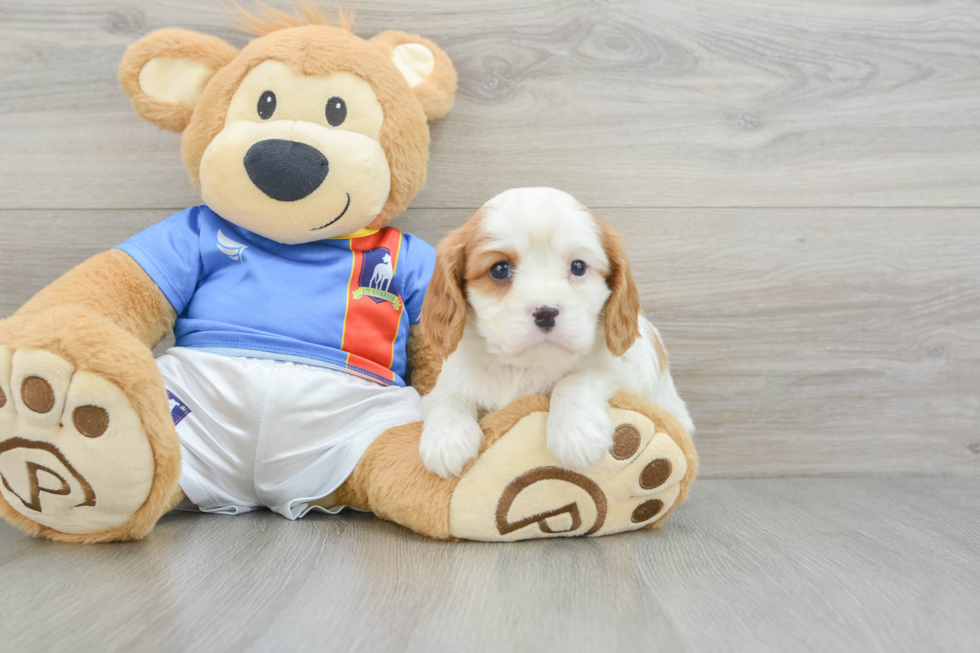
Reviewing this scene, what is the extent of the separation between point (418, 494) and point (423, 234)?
2.46 ft

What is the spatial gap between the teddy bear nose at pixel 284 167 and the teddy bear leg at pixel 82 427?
377 millimetres

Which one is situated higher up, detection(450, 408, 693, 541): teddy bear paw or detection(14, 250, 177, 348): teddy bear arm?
detection(14, 250, 177, 348): teddy bear arm

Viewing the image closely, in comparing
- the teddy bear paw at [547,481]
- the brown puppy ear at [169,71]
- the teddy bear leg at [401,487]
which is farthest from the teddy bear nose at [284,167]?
the teddy bear paw at [547,481]

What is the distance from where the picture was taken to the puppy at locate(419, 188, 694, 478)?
1067 millimetres

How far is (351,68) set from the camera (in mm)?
1387

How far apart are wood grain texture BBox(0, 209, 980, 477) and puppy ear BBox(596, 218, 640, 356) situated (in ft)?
1.80

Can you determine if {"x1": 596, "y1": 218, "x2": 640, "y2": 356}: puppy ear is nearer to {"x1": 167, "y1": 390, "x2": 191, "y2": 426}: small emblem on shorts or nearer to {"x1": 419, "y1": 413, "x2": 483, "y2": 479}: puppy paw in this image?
{"x1": 419, "y1": 413, "x2": 483, "y2": 479}: puppy paw

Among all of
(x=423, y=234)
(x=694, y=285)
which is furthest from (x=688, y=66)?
(x=423, y=234)

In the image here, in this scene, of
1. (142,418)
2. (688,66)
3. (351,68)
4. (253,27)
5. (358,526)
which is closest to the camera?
(142,418)

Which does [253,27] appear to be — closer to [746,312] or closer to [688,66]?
[688,66]

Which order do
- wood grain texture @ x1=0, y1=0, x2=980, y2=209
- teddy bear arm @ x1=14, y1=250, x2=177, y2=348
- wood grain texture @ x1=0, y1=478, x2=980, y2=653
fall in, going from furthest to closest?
1. wood grain texture @ x1=0, y1=0, x2=980, y2=209
2. teddy bear arm @ x1=14, y1=250, x2=177, y2=348
3. wood grain texture @ x1=0, y1=478, x2=980, y2=653

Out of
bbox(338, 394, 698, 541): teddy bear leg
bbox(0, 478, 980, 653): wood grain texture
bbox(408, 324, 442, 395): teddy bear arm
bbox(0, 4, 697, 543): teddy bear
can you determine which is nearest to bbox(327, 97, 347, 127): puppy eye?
bbox(0, 4, 697, 543): teddy bear

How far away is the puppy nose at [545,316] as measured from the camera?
105cm

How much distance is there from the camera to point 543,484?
1.12 m
